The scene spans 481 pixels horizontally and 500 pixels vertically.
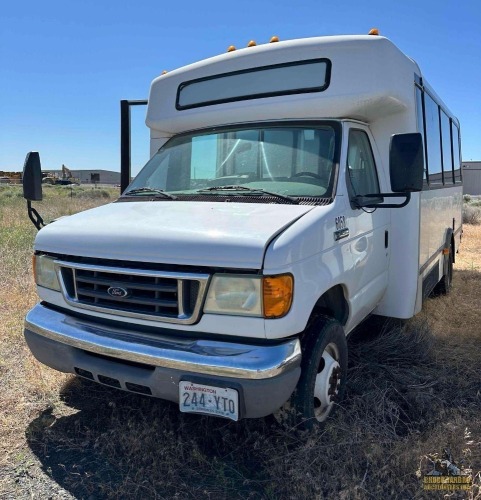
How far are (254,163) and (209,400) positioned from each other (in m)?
1.89

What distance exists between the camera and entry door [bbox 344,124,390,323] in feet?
11.5

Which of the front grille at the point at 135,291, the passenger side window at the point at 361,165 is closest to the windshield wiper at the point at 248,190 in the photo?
the passenger side window at the point at 361,165

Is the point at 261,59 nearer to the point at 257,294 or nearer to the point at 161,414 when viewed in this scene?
the point at 257,294

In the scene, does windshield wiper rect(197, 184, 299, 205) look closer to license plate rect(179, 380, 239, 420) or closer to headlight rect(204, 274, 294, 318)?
headlight rect(204, 274, 294, 318)

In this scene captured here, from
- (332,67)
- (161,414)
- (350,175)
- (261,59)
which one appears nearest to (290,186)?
(350,175)

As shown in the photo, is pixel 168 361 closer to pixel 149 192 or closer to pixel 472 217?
pixel 149 192

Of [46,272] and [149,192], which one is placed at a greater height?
[149,192]

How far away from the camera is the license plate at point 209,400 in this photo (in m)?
2.53

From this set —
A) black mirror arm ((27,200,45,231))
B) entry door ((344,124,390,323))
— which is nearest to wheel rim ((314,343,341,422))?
entry door ((344,124,390,323))

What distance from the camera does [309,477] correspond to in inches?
103

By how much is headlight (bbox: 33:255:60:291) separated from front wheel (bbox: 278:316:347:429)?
5.54 ft

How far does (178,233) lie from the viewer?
2678 millimetres

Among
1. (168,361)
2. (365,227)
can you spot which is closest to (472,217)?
(365,227)

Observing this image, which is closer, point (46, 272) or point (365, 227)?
point (46, 272)
